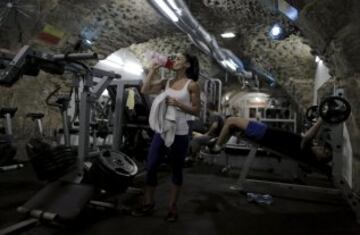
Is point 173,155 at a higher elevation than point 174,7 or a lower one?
lower

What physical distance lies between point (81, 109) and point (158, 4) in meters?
2.68

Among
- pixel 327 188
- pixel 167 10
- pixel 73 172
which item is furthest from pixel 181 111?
pixel 167 10

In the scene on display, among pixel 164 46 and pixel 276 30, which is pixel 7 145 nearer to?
pixel 276 30

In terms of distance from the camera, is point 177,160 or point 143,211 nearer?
point 177,160

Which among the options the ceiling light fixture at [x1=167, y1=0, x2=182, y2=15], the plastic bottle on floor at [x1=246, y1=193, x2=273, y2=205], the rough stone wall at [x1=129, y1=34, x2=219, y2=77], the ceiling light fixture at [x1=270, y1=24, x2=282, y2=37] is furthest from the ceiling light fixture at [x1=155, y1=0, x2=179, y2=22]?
the plastic bottle on floor at [x1=246, y1=193, x2=273, y2=205]

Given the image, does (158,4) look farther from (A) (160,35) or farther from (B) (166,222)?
(B) (166,222)

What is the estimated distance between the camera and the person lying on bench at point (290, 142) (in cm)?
298

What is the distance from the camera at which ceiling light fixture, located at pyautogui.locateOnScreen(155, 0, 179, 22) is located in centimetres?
448

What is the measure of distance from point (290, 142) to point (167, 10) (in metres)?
2.94

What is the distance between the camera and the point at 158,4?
4.55 m

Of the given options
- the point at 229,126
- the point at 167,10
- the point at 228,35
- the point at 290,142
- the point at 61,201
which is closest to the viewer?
the point at 61,201

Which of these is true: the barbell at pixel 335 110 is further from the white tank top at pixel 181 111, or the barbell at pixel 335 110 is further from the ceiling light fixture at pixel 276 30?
the ceiling light fixture at pixel 276 30

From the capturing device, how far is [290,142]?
120 inches

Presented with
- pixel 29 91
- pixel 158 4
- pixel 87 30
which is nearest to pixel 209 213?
pixel 158 4
